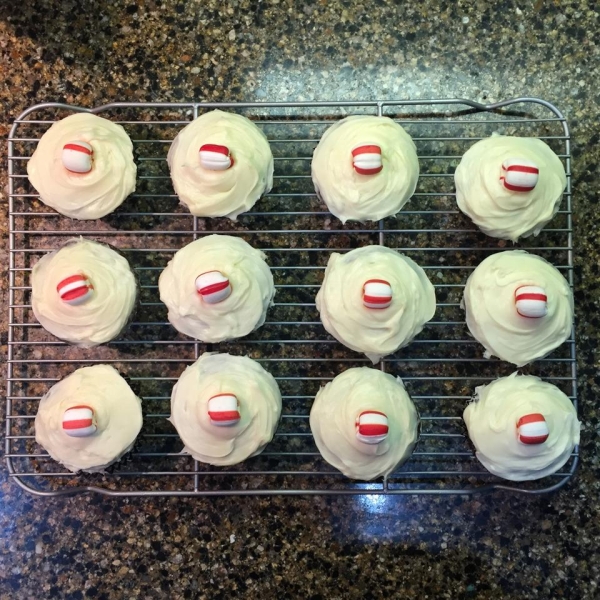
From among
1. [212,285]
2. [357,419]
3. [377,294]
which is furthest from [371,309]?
[212,285]

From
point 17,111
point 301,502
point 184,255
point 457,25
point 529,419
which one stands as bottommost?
point 301,502

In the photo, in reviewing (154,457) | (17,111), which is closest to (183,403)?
(154,457)

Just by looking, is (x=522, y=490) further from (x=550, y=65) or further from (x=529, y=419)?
(x=550, y=65)

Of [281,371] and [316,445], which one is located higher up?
[281,371]

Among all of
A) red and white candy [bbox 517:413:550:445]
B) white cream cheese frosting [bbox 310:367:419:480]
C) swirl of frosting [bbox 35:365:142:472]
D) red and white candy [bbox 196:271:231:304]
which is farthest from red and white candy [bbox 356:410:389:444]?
swirl of frosting [bbox 35:365:142:472]

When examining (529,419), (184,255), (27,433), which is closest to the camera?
(529,419)

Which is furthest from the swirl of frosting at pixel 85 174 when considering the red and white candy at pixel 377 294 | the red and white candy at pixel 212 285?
the red and white candy at pixel 377 294

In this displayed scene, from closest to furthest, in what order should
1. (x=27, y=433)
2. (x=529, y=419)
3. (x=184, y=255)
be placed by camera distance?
(x=529, y=419) < (x=184, y=255) < (x=27, y=433)
